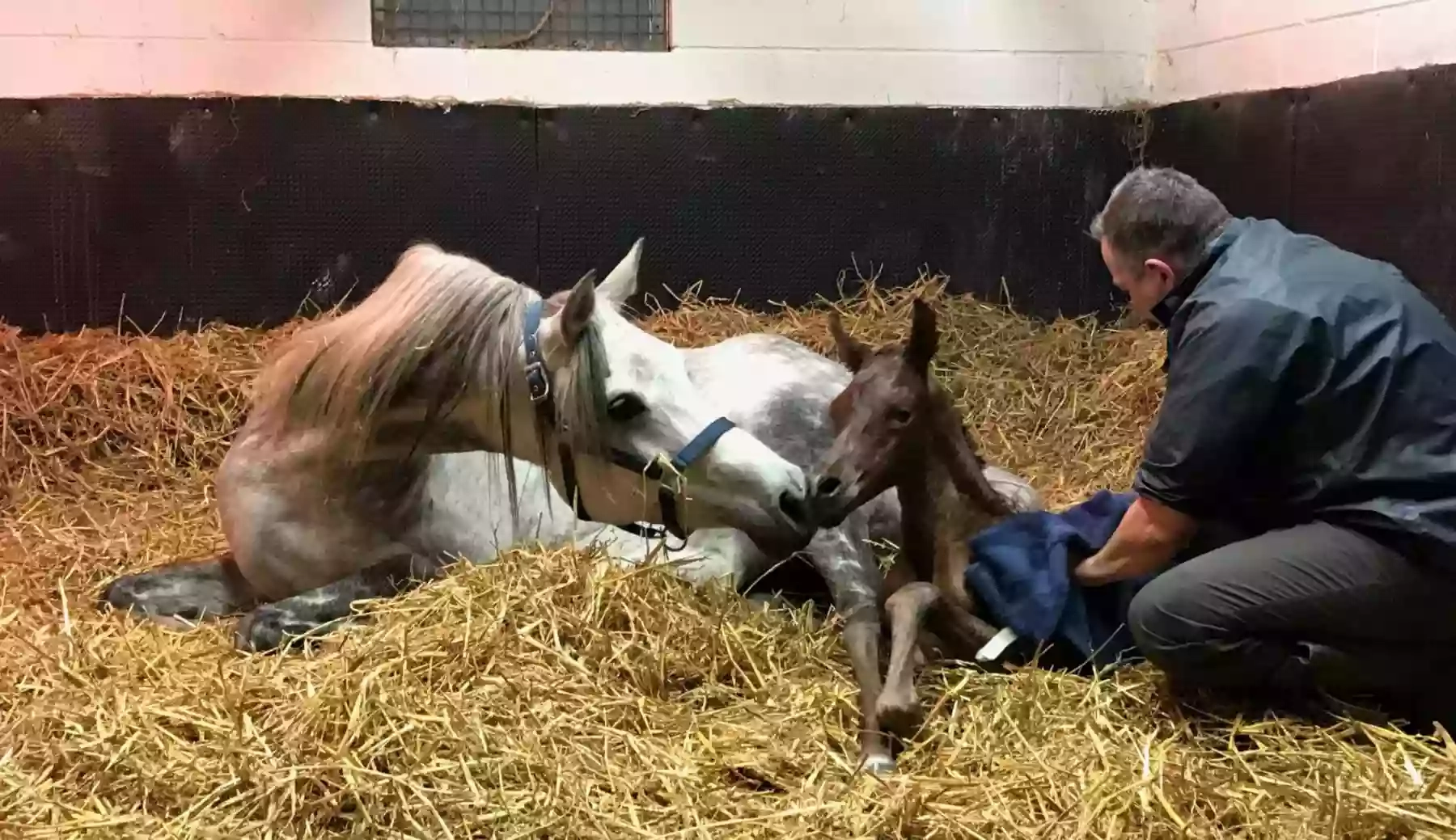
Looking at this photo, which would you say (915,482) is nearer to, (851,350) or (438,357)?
(851,350)

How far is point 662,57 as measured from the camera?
4520 millimetres

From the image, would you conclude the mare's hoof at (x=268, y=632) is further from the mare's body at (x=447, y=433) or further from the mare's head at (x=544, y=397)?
the mare's head at (x=544, y=397)

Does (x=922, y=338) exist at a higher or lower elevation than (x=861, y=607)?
higher

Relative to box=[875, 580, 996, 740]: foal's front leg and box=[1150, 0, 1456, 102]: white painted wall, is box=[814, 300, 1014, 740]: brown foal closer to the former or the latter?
box=[875, 580, 996, 740]: foal's front leg

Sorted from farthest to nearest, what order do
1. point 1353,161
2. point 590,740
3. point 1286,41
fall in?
point 1286,41 → point 1353,161 → point 590,740

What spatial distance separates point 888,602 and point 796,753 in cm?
49

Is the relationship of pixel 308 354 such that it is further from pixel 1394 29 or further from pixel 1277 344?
pixel 1394 29

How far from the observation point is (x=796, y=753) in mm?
2074

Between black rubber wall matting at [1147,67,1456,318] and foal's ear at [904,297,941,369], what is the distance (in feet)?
6.00

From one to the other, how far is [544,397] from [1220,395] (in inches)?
52.1

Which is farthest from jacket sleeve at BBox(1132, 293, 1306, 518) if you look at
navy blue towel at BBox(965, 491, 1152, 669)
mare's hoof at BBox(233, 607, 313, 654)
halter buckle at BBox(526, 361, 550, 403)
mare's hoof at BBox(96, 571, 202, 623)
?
mare's hoof at BBox(96, 571, 202, 623)

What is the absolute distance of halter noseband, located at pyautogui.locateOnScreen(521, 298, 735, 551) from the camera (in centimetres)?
243

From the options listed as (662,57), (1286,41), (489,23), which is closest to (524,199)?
(489,23)

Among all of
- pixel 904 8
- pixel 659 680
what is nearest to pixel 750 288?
pixel 904 8
